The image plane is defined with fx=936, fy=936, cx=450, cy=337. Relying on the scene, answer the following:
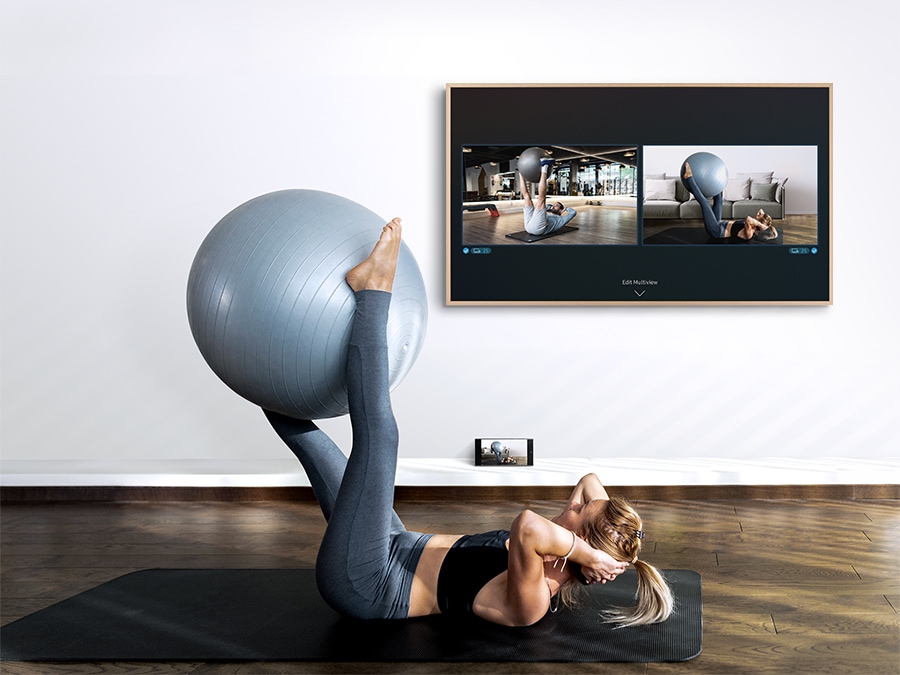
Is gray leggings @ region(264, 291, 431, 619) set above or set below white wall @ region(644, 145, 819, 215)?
below

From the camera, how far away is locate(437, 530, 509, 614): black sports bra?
2.52 metres

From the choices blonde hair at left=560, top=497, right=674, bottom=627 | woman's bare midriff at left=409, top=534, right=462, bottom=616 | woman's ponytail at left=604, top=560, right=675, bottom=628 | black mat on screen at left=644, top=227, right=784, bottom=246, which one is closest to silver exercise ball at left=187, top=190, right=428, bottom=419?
woman's bare midriff at left=409, top=534, right=462, bottom=616

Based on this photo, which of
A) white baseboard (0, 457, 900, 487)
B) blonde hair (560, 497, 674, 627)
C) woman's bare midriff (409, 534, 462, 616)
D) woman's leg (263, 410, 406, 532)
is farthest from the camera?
white baseboard (0, 457, 900, 487)

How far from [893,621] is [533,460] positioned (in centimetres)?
190

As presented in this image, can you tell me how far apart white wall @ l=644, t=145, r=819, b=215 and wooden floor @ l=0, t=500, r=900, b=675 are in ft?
4.33

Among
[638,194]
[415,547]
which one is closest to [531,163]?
[638,194]

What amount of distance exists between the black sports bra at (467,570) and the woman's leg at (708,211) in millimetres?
2122

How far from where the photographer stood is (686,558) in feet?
10.5

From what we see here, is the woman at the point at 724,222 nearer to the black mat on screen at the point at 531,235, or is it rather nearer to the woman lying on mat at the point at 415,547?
the black mat on screen at the point at 531,235

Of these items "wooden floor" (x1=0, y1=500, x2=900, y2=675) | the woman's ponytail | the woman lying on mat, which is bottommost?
"wooden floor" (x1=0, y1=500, x2=900, y2=675)

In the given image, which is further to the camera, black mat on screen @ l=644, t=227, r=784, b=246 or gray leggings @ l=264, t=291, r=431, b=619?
black mat on screen @ l=644, t=227, r=784, b=246

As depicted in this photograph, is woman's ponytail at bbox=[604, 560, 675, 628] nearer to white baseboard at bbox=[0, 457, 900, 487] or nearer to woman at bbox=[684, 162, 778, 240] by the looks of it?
white baseboard at bbox=[0, 457, 900, 487]

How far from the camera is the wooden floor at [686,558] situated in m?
2.25

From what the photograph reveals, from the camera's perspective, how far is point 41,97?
13.9 ft
